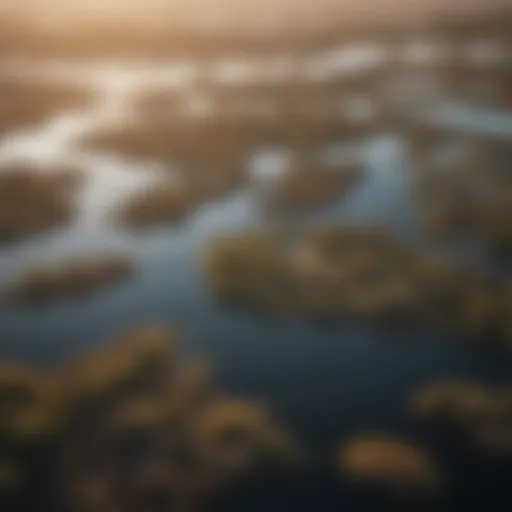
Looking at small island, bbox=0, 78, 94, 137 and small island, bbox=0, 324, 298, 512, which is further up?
small island, bbox=0, 78, 94, 137

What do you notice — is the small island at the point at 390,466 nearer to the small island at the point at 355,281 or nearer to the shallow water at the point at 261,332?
the shallow water at the point at 261,332

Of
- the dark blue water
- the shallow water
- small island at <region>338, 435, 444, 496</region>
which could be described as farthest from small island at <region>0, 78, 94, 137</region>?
small island at <region>338, 435, 444, 496</region>

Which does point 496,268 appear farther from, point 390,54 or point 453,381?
→ point 390,54

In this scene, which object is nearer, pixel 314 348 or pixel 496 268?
pixel 314 348

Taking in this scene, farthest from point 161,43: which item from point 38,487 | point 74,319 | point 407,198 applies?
point 38,487

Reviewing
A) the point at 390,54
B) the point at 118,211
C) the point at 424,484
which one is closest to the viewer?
the point at 424,484

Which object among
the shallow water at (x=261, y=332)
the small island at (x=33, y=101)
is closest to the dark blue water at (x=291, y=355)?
the shallow water at (x=261, y=332)

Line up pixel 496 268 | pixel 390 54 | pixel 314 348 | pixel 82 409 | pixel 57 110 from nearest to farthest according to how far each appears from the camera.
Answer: pixel 82 409, pixel 314 348, pixel 496 268, pixel 57 110, pixel 390 54

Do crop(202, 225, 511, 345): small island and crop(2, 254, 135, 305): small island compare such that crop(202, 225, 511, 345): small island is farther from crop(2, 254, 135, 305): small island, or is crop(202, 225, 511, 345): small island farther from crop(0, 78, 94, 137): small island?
crop(0, 78, 94, 137): small island
